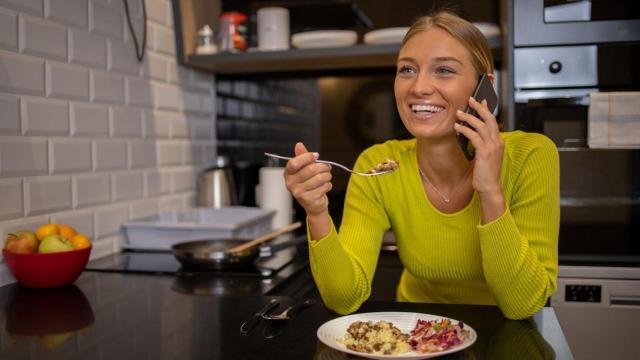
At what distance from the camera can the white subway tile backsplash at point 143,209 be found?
2105 mm

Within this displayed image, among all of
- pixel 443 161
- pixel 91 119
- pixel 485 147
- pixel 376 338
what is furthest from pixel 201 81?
pixel 376 338

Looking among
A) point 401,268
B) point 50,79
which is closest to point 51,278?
point 50,79

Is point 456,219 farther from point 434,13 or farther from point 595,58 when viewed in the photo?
point 595,58

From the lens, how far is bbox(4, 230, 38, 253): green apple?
4.90ft

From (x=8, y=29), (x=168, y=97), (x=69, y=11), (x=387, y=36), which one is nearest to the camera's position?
(x=8, y=29)

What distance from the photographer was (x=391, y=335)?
98cm

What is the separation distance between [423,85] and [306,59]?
1102 mm

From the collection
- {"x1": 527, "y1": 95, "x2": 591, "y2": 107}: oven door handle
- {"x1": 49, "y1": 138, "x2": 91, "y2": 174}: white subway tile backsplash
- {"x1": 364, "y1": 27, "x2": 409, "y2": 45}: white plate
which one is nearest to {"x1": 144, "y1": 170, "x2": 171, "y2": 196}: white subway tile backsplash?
{"x1": 49, "y1": 138, "x2": 91, "y2": 174}: white subway tile backsplash

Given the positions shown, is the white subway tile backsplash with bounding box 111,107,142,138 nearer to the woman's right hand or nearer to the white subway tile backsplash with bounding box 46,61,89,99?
the white subway tile backsplash with bounding box 46,61,89,99

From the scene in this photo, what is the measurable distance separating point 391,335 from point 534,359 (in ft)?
0.70

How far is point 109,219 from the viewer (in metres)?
1.97

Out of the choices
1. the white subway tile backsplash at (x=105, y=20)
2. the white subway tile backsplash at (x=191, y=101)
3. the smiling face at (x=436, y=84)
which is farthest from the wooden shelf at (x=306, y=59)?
the smiling face at (x=436, y=84)

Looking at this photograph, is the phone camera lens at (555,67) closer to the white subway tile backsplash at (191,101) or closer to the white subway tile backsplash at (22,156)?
the white subway tile backsplash at (191,101)

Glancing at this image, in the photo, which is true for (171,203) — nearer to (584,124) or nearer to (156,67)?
(156,67)
